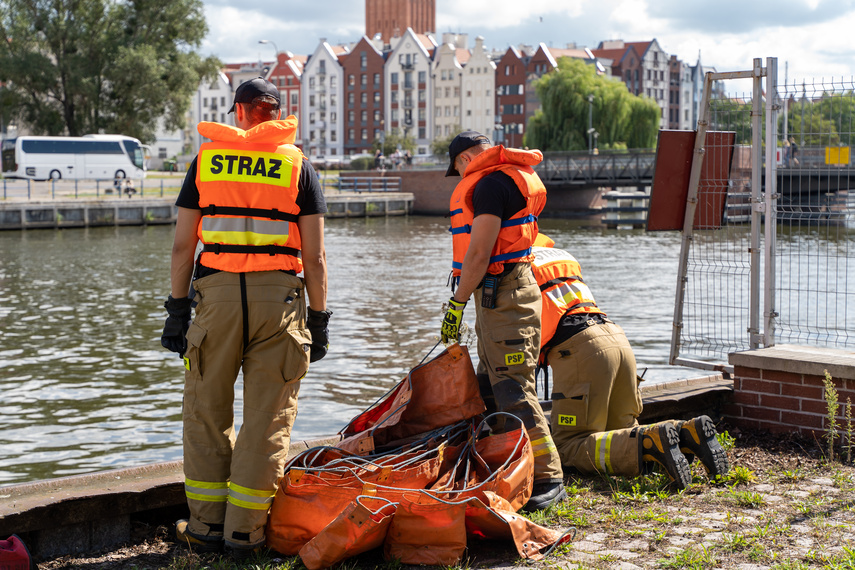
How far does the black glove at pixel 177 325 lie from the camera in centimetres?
428

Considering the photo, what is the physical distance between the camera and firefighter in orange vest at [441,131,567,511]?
488 cm

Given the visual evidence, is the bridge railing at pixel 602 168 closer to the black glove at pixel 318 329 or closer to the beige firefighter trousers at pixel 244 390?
the black glove at pixel 318 329

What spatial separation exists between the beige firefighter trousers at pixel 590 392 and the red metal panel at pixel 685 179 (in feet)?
4.65

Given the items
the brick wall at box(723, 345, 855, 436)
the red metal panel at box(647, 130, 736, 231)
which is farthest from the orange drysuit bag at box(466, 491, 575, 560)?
the red metal panel at box(647, 130, 736, 231)

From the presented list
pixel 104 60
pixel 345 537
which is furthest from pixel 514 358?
pixel 104 60

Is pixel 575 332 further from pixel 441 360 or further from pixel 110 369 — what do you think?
pixel 110 369

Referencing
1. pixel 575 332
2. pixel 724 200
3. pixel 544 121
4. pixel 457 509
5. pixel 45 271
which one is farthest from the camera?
pixel 544 121

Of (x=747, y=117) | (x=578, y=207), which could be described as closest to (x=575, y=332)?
(x=747, y=117)

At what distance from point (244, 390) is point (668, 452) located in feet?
6.97

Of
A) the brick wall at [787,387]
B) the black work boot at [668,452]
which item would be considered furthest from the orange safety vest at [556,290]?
Answer: the brick wall at [787,387]

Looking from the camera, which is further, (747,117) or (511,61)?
(511,61)

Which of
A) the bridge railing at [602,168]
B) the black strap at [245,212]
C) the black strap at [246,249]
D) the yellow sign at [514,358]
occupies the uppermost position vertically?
the bridge railing at [602,168]

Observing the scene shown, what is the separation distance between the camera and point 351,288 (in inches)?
857

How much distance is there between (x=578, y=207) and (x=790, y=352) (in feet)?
188
